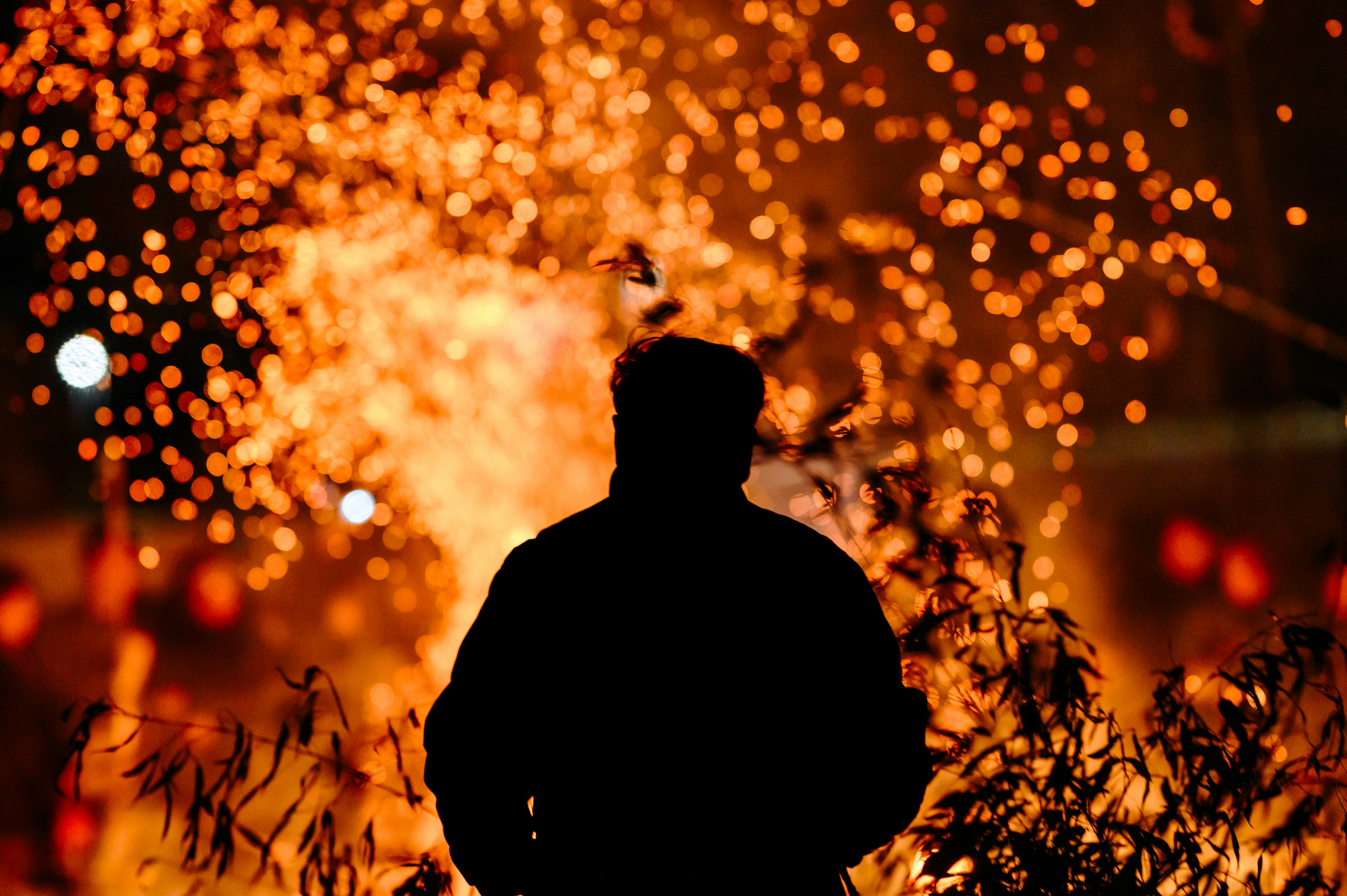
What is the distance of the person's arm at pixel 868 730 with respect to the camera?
94 cm

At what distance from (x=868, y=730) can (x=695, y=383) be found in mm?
387

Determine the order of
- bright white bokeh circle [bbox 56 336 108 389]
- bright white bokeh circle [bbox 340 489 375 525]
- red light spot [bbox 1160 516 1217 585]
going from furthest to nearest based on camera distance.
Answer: bright white bokeh circle [bbox 340 489 375 525], red light spot [bbox 1160 516 1217 585], bright white bokeh circle [bbox 56 336 108 389]

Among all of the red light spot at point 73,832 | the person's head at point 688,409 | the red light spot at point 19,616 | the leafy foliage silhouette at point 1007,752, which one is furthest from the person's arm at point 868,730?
the red light spot at point 19,616

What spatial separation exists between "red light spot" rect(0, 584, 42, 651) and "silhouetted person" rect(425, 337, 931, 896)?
424 cm

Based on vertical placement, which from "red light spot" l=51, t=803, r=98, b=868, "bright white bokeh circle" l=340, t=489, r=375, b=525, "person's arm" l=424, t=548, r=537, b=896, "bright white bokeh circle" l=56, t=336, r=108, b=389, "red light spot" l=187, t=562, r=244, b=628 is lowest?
"red light spot" l=51, t=803, r=98, b=868

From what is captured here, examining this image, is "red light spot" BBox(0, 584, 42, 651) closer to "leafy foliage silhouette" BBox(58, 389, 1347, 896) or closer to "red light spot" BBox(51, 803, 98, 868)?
"red light spot" BBox(51, 803, 98, 868)

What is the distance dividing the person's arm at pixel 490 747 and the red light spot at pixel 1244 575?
4.24 m

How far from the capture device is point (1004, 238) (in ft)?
14.4

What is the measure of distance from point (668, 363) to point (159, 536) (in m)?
4.97

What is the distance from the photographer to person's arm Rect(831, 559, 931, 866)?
3.09 ft

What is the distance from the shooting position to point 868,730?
37.0 inches

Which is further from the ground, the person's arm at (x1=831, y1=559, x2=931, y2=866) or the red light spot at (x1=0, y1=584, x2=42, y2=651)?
the person's arm at (x1=831, y1=559, x2=931, y2=866)

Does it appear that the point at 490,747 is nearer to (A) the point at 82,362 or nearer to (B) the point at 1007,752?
(B) the point at 1007,752

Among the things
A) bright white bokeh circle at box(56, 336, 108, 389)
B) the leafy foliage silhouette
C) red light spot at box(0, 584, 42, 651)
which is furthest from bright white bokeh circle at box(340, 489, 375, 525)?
the leafy foliage silhouette
